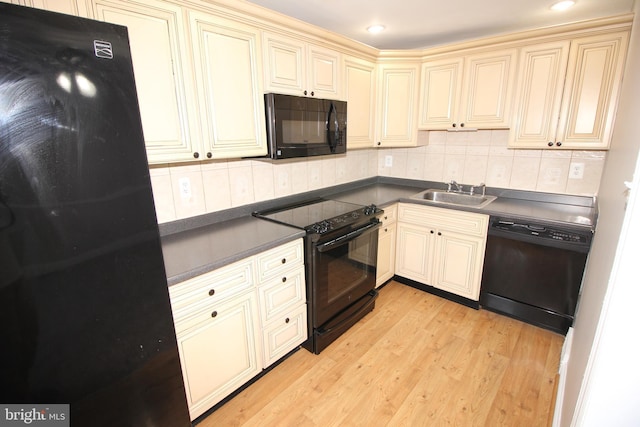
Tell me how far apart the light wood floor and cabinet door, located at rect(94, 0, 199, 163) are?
153 cm

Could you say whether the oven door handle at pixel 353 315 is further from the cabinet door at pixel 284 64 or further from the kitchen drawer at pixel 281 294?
the cabinet door at pixel 284 64

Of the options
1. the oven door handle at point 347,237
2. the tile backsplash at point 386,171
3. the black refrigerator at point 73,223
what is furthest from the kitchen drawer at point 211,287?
the tile backsplash at point 386,171

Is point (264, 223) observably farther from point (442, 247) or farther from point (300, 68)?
point (442, 247)

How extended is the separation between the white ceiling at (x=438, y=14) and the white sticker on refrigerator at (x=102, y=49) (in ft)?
4.31

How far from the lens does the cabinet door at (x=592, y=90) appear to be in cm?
197

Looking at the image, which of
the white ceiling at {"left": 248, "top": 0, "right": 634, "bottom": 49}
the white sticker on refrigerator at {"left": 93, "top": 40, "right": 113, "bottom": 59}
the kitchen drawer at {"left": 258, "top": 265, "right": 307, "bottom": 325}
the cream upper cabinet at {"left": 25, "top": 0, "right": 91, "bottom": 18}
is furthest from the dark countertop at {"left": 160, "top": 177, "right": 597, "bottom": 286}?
the white ceiling at {"left": 248, "top": 0, "right": 634, "bottom": 49}

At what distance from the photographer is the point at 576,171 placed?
241 cm

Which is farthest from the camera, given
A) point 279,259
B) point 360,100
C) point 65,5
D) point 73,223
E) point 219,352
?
point 360,100

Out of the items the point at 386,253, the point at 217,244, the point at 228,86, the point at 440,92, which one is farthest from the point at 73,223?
the point at 440,92

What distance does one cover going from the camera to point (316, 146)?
86.0 inches

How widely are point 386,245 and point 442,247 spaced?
502 mm

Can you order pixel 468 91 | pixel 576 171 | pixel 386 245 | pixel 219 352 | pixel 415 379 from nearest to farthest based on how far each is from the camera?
pixel 219 352, pixel 415 379, pixel 576 171, pixel 468 91, pixel 386 245

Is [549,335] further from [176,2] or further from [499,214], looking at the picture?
[176,2]

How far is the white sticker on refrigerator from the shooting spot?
33.8 inches
